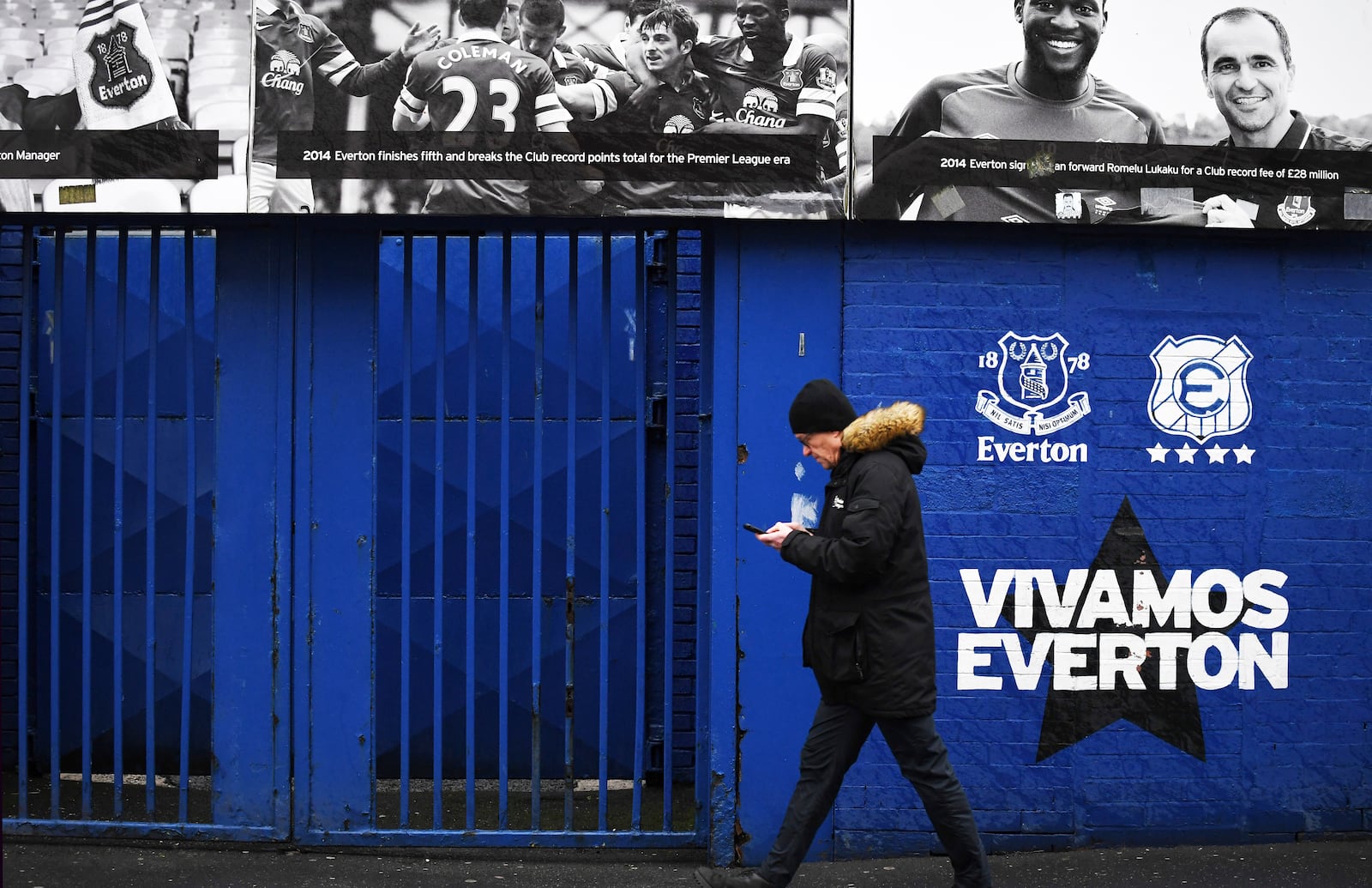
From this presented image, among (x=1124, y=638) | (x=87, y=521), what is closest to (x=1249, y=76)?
(x=1124, y=638)

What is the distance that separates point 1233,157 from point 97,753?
20.1 ft

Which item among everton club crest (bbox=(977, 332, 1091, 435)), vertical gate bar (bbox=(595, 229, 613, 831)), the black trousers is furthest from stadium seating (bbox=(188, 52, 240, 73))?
the black trousers

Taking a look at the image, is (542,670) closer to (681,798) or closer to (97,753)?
(681,798)

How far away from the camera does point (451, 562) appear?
6.88 m

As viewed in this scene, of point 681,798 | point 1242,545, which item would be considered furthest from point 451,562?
point 1242,545

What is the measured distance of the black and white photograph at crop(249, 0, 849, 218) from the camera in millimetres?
5273

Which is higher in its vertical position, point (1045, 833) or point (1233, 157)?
point (1233, 157)

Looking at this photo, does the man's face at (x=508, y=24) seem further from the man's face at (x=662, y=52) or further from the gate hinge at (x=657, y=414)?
the gate hinge at (x=657, y=414)

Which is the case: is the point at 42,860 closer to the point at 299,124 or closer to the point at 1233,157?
the point at 299,124

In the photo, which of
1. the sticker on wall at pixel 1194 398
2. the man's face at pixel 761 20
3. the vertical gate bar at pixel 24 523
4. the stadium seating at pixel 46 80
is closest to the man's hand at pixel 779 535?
the sticker on wall at pixel 1194 398

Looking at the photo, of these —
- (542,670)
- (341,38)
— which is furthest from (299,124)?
(542,670)

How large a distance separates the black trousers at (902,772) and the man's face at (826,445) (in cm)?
84

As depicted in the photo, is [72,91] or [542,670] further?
[542,670]

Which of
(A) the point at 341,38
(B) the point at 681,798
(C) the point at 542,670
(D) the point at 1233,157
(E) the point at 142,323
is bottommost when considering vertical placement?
(B) the point at 681,798
